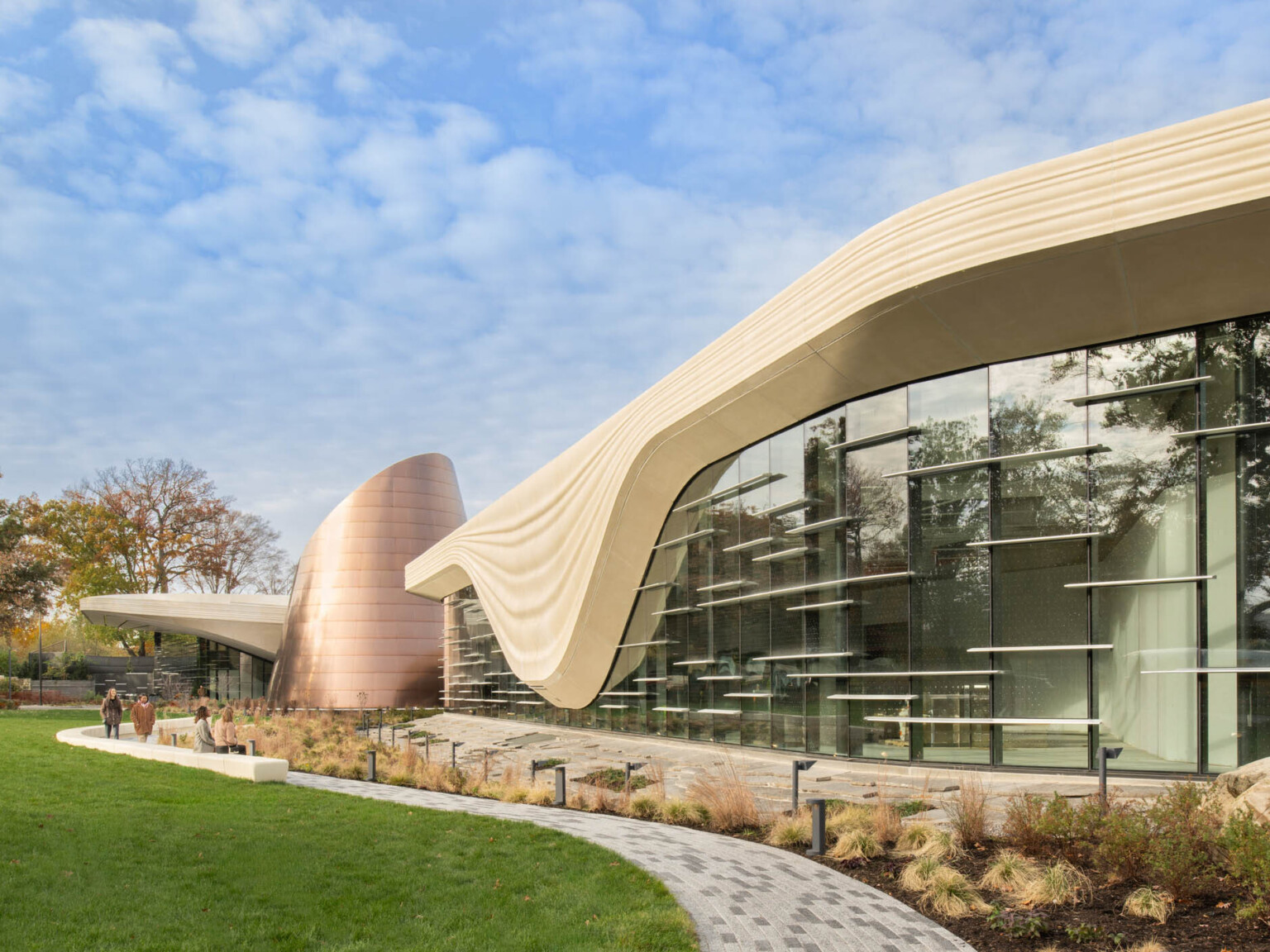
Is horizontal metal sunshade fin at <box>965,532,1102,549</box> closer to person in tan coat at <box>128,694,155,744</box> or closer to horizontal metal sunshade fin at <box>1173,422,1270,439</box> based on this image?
horizontal metal sunshade fin at <box>1173,422,1270,439</box>

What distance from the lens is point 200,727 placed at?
64.2 feet

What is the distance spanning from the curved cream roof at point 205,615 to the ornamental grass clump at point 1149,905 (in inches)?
1970

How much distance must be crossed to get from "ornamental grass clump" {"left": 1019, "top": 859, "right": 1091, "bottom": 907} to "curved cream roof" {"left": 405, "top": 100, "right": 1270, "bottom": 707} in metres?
7.23

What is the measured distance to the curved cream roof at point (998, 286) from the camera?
10.8m

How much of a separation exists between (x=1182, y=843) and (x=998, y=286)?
7575 mm

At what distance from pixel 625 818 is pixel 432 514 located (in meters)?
37.3

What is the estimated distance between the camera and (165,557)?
A: 190 ft

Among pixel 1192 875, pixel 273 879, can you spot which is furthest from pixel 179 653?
pixel 1192 875

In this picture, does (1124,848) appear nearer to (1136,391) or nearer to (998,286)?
(1136,391)

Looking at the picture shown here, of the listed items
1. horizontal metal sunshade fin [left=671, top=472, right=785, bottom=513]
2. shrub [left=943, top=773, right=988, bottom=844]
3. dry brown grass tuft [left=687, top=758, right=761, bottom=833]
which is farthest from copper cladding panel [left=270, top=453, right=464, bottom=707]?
shrub [left=943, top=773, right=988, bottom=844]

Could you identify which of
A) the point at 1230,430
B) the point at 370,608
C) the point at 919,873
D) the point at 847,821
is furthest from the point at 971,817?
the point at 370,608

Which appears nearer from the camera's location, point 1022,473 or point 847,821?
point 847,821

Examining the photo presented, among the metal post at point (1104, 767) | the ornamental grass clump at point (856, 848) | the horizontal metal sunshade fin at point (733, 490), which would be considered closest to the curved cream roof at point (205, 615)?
the horizontal metal sunshade fin at point (733, 490)

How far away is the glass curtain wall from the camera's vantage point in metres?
12.0
